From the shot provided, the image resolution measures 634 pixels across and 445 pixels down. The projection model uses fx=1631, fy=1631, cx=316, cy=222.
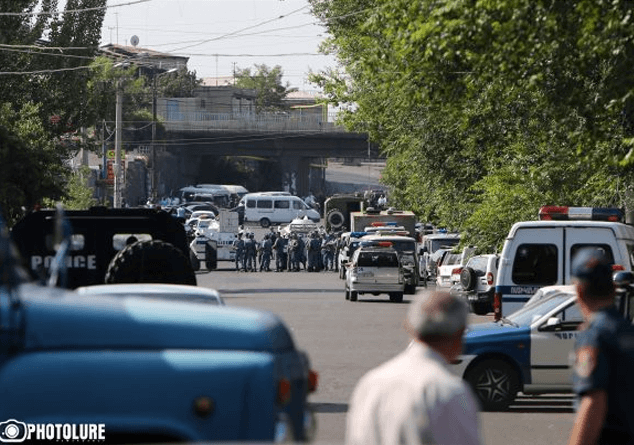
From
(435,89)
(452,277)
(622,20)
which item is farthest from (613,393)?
(452,277)

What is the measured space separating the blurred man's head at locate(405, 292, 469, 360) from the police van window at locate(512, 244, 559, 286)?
19721 mm

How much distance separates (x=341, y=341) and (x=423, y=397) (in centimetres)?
2295

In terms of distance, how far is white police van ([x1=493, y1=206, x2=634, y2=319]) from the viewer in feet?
82.8

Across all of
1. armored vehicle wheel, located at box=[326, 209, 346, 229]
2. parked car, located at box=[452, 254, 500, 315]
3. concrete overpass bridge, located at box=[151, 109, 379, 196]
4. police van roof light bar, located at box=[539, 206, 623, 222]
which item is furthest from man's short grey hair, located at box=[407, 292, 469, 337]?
concrete overpass bridge, located at box=[151, 109, 379, 196]

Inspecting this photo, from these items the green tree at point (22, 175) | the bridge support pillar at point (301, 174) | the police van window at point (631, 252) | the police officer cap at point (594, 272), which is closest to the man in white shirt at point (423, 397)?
the police officer cap at point (594, 272)

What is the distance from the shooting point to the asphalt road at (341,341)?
53.8 ft

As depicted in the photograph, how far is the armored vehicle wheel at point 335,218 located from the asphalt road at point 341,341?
29551 millimetres

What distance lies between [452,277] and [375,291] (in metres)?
2.76

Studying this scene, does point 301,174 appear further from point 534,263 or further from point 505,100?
point 534,263

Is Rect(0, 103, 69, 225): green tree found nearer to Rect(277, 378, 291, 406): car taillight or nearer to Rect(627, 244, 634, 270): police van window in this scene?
Rect(627, 244, 634, 270): police van window

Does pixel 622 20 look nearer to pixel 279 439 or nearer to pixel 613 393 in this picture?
pixel 613 393

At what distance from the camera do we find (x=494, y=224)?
39.2 metres

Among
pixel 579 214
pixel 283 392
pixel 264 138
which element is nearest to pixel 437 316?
pixel 283 392

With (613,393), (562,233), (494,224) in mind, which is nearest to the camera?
(613,393)
